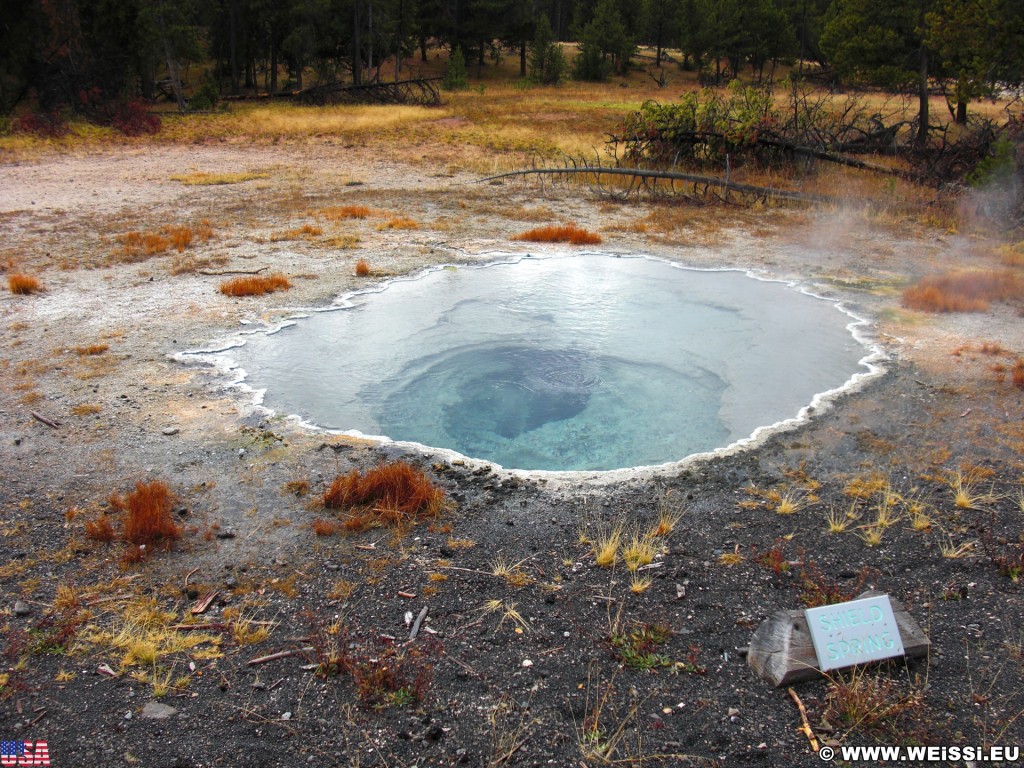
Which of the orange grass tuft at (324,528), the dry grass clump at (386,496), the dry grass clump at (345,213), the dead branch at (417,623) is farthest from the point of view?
the dry grass clump at (345,213)

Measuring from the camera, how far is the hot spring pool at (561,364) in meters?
6.57

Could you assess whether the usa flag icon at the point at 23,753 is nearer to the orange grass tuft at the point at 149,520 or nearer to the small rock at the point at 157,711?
the small rock at the point at 157,711

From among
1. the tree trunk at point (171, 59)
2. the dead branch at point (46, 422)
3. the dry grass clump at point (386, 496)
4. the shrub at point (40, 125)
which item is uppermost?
the tree trunk at point (171, 59)

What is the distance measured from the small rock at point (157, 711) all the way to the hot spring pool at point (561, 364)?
2.97m

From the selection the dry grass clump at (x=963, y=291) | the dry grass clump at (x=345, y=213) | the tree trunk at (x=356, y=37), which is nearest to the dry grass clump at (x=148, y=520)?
the dry grass clump at (x=963, y=291)

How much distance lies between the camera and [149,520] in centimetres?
497

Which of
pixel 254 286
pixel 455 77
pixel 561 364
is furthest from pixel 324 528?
pixel 455 77

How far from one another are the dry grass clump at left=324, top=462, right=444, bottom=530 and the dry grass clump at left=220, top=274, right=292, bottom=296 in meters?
5.20

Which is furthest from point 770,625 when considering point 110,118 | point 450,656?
point 110,118

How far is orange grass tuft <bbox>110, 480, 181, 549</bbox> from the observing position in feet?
16.2

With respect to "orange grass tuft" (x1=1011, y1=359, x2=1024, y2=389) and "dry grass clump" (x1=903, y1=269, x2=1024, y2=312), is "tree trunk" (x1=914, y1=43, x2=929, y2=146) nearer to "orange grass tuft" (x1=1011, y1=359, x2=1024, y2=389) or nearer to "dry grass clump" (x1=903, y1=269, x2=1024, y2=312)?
"dry grass clump" (x1=903, y1=269, x2=1024, y2=312)

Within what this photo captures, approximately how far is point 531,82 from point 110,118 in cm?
2793

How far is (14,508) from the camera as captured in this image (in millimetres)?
5340

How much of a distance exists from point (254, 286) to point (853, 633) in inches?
326
